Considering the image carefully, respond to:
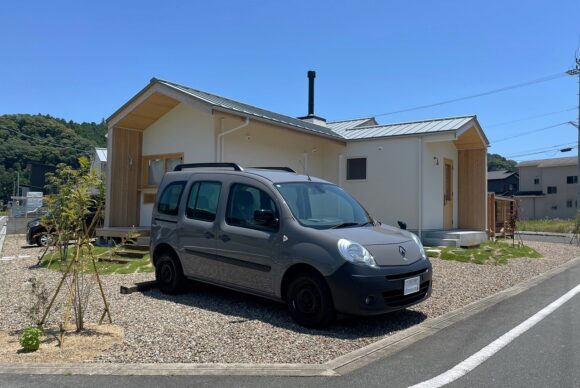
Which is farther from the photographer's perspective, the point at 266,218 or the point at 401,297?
the point at 266,218

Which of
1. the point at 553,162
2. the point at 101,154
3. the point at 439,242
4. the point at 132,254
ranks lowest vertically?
the point at 132,254

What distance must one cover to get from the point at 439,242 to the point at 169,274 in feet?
29.0

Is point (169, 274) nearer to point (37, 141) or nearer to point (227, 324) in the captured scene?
point (227, 324)

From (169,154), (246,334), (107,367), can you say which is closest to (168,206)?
(246,334)

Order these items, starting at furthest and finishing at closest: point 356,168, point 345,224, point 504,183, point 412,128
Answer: point 504,183, point 356,168, point 412,128, point 345,224

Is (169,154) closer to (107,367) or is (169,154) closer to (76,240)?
(76,240)

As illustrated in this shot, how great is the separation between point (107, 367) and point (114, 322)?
167cm

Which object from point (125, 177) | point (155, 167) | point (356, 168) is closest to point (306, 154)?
point (356, 168)

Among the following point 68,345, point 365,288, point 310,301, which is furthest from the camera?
point 310,301

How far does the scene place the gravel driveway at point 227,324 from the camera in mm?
4703

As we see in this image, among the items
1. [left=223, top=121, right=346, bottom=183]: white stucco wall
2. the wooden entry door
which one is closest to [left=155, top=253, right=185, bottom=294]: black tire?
[left=223, top=121, right=346, bottom=183]: white stucco wall

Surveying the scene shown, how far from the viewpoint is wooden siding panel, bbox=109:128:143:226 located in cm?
1358

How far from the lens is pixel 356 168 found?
1550cm

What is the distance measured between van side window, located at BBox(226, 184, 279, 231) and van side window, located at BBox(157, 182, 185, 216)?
1.23 meters
